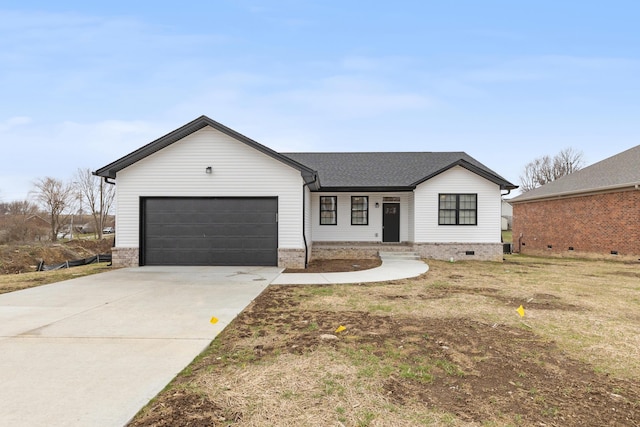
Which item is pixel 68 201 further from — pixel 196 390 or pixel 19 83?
pixel 196 390

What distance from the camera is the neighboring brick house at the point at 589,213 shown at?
51.7 feet

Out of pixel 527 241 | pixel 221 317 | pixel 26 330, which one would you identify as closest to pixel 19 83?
pixel 26 330

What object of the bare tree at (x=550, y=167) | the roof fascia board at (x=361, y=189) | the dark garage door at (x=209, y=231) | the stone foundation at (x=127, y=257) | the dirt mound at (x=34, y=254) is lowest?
the dirt mound at (x=34, y=254)

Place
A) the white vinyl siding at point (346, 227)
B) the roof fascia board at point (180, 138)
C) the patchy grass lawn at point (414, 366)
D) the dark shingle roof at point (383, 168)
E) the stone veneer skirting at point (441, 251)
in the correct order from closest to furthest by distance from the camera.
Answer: the patchy grass lawn at point (414, 366), the roof fascia board at point (180, 138), the stone veneer skirting at point (441, 251), the dark shingle roof at point (383, 168), the white vinyl siding at point (346, 227)

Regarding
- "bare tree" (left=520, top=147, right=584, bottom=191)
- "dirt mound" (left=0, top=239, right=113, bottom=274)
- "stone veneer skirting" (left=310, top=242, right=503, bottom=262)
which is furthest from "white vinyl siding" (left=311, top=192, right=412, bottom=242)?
"bare tree" (left=520, top=147, right=584, bottom=191)

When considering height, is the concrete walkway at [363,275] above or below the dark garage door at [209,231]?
below

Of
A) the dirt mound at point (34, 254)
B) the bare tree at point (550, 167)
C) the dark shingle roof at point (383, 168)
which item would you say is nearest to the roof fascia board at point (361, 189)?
the dark shingle roof at point (383, 168)

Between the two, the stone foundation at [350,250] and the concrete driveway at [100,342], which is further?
the stone foundation at [350,250]

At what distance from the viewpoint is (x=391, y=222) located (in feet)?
55.5

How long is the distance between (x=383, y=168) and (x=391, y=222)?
3327mm

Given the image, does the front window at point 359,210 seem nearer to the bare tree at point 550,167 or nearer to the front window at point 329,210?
the front window at point 329,210

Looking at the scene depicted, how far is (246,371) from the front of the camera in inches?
140

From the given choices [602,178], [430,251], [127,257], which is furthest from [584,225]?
[127,257]

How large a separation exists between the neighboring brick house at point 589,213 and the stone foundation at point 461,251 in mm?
6239
